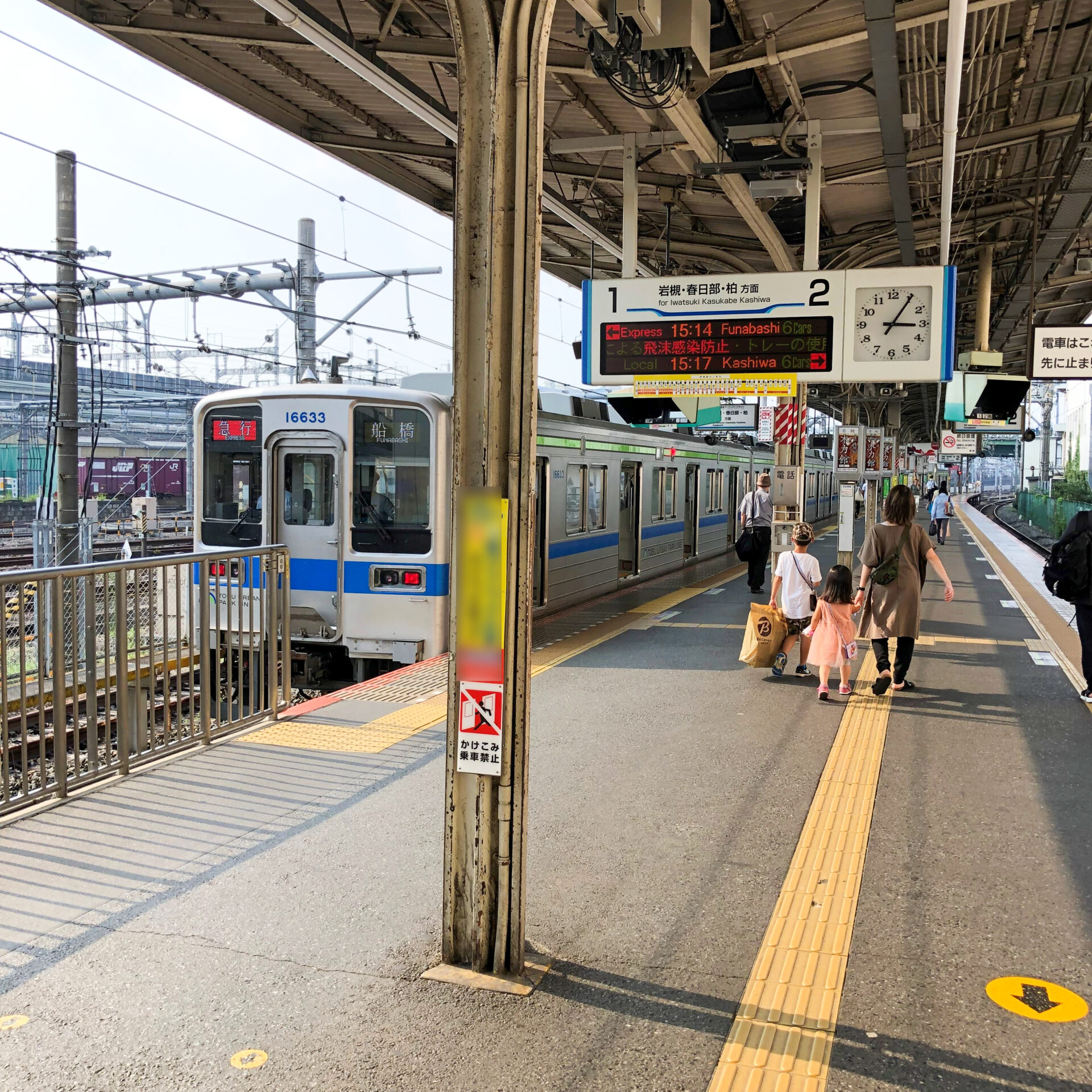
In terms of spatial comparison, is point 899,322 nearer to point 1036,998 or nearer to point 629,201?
point 629,201

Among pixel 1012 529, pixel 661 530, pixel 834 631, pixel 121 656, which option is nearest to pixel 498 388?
pixel 121 656

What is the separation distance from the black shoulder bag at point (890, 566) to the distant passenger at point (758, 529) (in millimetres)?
6320

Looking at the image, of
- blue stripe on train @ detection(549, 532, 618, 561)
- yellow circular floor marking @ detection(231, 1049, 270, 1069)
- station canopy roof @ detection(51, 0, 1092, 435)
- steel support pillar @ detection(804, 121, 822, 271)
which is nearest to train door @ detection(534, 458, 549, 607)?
blue stripe on train @ detection(549, 532, 618, 561)

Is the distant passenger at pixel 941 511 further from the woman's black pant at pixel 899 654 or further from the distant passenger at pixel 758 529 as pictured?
the woman's black pant at pixel 899 654

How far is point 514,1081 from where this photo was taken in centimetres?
267

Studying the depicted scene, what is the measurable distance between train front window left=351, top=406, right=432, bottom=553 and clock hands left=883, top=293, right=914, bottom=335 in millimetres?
3588

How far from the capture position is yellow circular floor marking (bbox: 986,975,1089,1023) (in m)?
3.02

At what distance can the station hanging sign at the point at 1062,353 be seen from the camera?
34.3ft

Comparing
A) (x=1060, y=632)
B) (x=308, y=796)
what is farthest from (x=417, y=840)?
(x=1060, y=632)

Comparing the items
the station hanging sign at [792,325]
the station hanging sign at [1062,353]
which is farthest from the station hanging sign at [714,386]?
the station hanging sign at [1062,353]

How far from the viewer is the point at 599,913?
12.1 feet

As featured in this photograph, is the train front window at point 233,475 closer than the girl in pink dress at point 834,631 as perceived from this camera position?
No

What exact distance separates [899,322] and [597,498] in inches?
240

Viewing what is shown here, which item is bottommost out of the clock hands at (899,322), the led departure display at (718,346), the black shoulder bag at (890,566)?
the black shoulder bag at (890,566)
